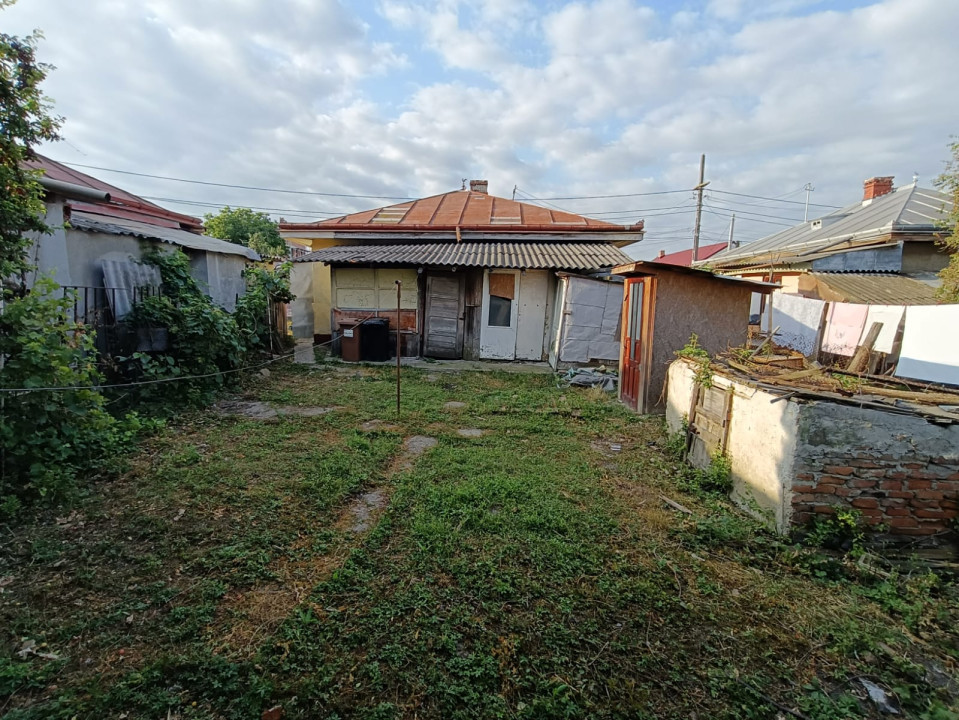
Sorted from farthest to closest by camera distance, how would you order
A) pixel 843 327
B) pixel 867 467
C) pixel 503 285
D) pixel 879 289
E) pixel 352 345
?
pixel 503 285
pixel 352 345
pixel 879 289
pixel 843 327
pixel 867 467

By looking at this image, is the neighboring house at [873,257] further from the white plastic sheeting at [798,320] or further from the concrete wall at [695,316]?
the concrete wall at [695,316]

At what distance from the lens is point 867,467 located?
3.21 meters

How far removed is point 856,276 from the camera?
10.3 m

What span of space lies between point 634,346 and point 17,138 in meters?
7.19

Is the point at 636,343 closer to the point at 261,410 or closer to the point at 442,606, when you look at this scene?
the point at 442,606

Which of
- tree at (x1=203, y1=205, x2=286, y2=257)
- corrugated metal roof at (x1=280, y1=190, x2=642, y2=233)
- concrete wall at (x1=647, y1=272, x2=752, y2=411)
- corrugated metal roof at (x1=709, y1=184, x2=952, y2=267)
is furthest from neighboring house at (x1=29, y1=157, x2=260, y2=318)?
tree at (x1=203, y1=205, x2=286, y2=257)

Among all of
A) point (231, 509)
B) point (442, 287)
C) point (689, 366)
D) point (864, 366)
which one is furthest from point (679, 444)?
point (442, 287)

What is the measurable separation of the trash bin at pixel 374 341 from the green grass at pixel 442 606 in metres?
6.21

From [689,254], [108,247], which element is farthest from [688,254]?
[108,247]

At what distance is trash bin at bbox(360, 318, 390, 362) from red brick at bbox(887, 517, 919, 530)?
912 cm

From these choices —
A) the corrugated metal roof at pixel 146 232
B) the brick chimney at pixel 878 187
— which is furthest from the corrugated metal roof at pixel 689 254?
the corrugated metal roof at pixel 146 232

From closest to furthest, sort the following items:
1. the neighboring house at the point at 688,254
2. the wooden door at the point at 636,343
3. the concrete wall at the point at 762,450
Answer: the concrete wall at the point at 762,450 → the wooden door at the point at 636,343 → the neighboring house at the point at 688,254

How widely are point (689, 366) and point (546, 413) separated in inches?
84.4

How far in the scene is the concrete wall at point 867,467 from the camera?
125 inches
